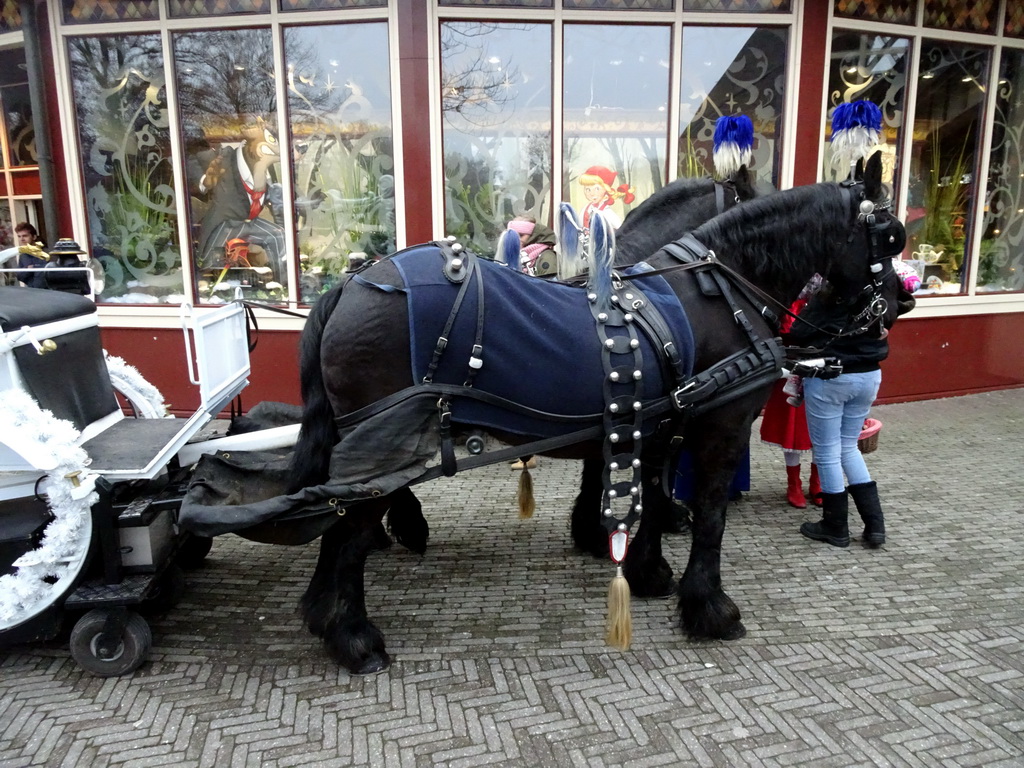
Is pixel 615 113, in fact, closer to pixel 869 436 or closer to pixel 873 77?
pixel 873 77

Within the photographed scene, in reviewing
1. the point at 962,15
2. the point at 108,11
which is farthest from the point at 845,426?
the point at 108,11

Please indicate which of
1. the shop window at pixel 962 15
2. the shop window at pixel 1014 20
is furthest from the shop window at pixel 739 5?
the shop window at pixel 1014 20

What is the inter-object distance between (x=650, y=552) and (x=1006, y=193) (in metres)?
7.48

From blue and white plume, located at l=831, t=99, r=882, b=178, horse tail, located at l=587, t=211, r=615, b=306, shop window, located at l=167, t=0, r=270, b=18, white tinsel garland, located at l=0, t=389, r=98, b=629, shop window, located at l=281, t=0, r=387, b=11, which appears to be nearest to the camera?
white tinsel garland, located at l=0, t=389, r=98, b=629

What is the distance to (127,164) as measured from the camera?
21.3 feet

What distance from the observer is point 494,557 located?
152 inches

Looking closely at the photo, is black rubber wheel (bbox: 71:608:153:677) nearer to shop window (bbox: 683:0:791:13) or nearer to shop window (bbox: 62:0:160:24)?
shop window (bbox: 62:0:160:24)

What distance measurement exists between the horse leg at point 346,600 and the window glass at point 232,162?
435 cm

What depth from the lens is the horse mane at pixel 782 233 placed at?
297 cm

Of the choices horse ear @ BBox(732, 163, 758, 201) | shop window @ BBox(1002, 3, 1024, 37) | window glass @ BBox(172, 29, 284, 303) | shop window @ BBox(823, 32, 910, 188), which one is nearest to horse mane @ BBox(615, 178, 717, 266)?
horse ear @ BBox(732, 163, 758, 201)

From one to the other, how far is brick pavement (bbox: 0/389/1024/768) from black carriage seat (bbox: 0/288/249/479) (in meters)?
0.88

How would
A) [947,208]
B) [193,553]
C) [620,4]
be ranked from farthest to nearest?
[947,208]
[620,4]
[193,553]

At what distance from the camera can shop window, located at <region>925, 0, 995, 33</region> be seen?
6.82 m

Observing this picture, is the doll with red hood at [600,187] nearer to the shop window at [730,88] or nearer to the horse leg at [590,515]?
the shop window at [730,88]
